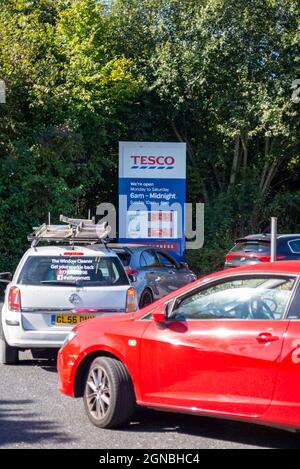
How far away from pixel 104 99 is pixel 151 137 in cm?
336

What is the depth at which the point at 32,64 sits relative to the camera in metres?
23.2

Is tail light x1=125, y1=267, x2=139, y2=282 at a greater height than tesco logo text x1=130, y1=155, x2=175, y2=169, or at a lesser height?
lesser

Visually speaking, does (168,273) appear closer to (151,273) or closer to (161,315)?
(151,273)

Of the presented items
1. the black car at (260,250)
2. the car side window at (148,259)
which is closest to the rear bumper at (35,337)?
the car side window at (148,259)

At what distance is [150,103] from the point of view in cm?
2659

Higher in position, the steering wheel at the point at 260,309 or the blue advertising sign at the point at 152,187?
the blue advertising sign at the point at 152,187

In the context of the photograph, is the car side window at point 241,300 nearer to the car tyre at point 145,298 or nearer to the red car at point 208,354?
the red car at point 208,354

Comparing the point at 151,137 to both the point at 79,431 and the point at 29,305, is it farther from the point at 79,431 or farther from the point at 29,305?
the point at 79,431

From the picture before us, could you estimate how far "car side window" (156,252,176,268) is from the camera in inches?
673

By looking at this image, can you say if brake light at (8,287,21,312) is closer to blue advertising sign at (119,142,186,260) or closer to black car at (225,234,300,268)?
black car at (225,234,300,268)

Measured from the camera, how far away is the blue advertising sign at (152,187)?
24.3 meters

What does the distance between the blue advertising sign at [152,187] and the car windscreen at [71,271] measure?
537 inches

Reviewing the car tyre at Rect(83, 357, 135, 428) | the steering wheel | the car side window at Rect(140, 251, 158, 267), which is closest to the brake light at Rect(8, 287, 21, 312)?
the car tyre at Rect(83, 357, 135, 428)

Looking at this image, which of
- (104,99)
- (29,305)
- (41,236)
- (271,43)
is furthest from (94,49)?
(29,305)
